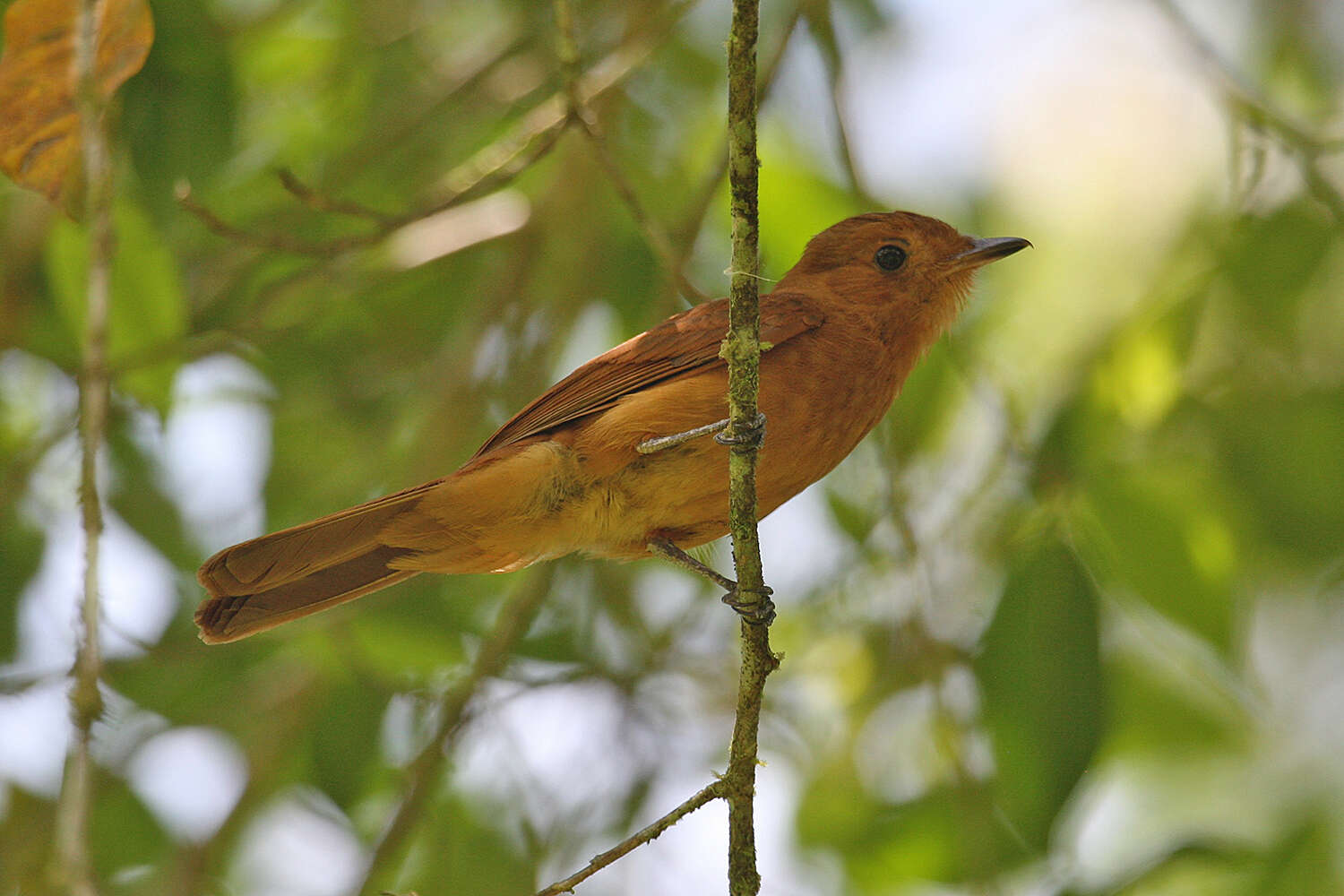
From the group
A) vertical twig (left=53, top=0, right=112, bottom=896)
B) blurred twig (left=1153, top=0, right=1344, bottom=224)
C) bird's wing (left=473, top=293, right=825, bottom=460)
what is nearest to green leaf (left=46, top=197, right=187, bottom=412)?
vertical twig (left=53, top=0, right=112, bottom=896)

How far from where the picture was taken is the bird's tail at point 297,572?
11.2ft

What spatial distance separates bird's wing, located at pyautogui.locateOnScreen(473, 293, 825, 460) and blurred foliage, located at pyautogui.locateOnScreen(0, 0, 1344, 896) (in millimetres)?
567

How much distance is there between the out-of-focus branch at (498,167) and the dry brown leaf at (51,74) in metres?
0.36

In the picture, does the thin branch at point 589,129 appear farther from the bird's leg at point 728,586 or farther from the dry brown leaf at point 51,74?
the dry brown leaf at point 51,74

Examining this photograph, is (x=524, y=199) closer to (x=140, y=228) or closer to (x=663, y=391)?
(x=140, y=228)

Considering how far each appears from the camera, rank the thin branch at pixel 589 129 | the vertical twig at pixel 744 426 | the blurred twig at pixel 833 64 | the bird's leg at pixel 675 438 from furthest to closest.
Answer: the blurred twig at pixel 833 64 → the thin branch at pixel 589 129 → the bird's leg at pixel 675 438 → the vertical twig at pixel 744 426

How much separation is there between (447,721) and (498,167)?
169 cm

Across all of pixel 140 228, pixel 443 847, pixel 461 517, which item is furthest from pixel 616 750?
pixel 140 228

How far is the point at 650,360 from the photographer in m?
3.76

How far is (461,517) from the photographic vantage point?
3561mm

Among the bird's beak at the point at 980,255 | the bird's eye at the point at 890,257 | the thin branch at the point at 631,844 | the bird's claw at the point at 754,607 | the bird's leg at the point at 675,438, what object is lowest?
the thin branch at the point at 631,844

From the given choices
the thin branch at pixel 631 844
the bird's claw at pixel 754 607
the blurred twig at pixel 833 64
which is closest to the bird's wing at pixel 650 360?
the blurred twig at pixel 833 64

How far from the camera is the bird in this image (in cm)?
349

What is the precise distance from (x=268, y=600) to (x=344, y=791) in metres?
0.84
